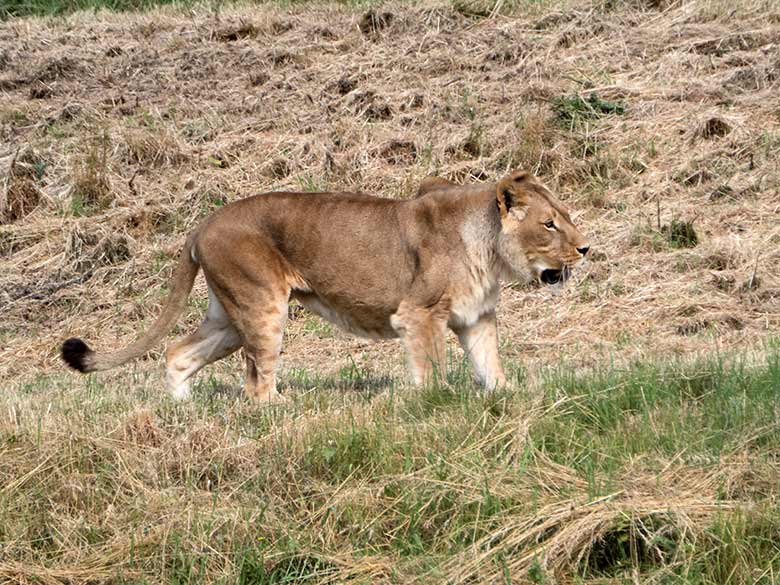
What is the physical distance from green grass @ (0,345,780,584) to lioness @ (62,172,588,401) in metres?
1.09

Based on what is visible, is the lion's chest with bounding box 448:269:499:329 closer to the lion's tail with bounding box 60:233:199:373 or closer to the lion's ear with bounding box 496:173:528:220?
the lion's ear with bounding box 496:173:528:220

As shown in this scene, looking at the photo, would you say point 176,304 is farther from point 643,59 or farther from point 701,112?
point 643,59

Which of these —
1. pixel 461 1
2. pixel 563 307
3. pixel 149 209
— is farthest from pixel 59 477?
pixel 461 1

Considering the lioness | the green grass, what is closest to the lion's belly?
the lioness

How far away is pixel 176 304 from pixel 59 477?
2.59 metres

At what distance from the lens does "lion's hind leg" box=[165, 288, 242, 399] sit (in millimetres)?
9586

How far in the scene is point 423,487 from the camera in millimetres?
Answer: 6738

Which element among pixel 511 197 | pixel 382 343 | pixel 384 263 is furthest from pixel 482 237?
pixel 382 343

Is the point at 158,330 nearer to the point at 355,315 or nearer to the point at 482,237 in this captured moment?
the point at 355,315

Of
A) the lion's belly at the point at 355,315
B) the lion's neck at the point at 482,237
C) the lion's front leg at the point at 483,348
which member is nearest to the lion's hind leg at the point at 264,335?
the lion's belly at the point at 355,315

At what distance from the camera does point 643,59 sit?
1639cm

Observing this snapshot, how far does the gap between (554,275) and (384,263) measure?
112 cm

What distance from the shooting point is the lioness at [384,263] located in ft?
29.4

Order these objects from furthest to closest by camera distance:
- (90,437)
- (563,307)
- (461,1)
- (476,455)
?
(461,1) < (563,307) < (90,437) < (476,455)
